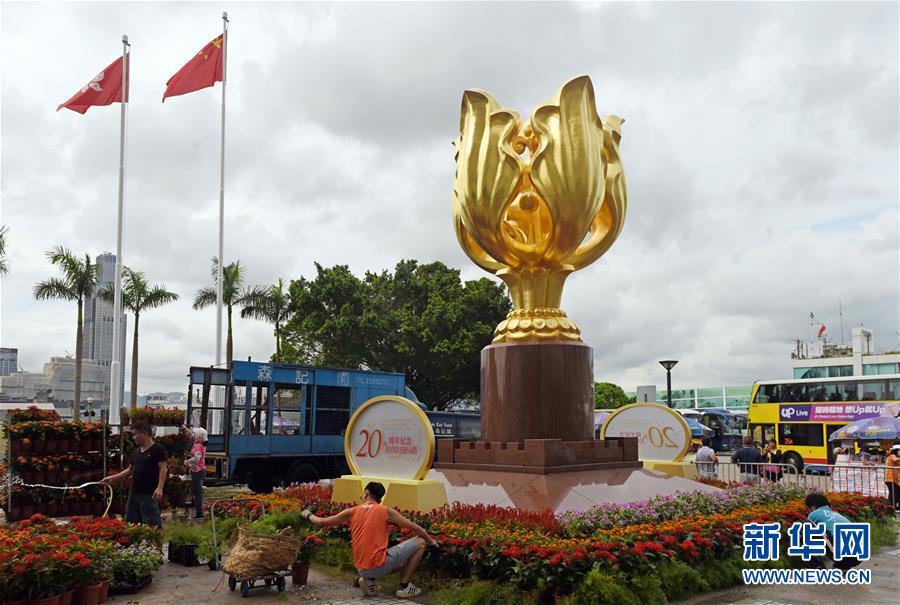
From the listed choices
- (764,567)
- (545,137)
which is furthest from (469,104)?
(764,567)

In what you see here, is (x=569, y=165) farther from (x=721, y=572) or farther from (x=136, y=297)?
(x=136, y=297)

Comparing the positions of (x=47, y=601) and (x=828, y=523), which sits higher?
(x=828, y=523)

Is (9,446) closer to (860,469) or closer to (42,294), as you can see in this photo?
(860,469)

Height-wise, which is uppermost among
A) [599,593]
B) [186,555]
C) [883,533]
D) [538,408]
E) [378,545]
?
[538,408]

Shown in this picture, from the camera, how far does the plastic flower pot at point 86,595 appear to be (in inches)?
248

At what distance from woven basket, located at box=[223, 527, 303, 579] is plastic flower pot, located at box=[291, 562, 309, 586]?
34 centimetres

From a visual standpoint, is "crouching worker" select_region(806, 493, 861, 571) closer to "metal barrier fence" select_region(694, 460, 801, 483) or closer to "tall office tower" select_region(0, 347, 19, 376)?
"metal barrier fence" select_region(694, 460, 801, 483)

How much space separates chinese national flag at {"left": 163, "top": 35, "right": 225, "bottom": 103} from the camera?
69.8 feet

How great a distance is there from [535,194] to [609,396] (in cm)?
5425

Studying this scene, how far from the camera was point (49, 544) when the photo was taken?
6117mm

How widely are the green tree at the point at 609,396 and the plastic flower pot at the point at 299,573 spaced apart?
179 feet

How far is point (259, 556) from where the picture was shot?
6719 millimetres

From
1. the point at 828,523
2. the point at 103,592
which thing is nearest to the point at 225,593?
the point at 103,592

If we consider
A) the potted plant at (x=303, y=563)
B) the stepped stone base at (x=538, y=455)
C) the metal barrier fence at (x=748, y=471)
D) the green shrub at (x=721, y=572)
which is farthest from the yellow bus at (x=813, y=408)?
the potted plant at (x=303, y=563)
